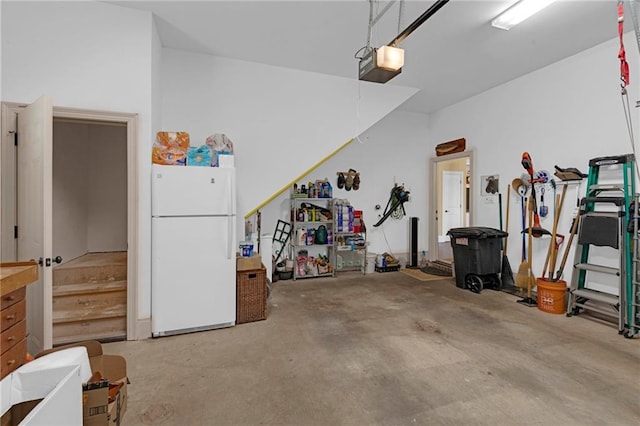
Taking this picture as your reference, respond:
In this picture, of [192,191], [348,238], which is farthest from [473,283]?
[192,191]

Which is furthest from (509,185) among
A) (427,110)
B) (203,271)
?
(203,271)

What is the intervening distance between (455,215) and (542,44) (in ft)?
17.2

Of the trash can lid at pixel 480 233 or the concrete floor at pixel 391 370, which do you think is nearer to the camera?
the concrete floor at pixel 391 370

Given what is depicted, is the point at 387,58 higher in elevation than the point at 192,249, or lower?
higher

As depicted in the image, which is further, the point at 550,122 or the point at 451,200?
the point at 451,200

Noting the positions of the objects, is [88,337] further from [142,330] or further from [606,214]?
[606,214]

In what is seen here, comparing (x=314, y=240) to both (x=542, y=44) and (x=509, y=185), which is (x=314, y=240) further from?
(x=542, y=44)

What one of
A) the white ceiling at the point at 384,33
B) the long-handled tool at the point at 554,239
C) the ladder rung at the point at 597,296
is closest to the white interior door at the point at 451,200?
the white ceiling at the point at 384,33

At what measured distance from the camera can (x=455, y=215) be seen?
8.23 metres

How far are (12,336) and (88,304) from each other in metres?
1.61

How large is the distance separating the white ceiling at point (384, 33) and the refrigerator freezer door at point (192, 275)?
6.66ft

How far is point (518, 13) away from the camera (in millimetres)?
2881

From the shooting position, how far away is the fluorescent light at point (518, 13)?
2725 mm

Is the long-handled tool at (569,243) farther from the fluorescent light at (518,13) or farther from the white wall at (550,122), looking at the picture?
the fluorescent light at (518,13)
